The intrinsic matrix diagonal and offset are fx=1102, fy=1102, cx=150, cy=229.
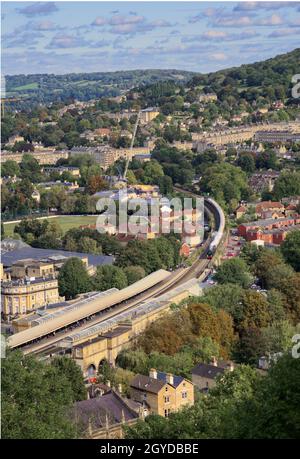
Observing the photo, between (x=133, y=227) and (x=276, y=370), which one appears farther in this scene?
(x=133, y=227)

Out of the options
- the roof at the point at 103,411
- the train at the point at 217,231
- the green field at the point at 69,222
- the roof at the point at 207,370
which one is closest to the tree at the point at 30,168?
the green field at the point at 69,222

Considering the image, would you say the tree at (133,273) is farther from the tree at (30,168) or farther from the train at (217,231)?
the tree at (30,168)

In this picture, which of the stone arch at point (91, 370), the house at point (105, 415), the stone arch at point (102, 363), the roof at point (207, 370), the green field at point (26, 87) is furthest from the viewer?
the green field at point (26, 87)

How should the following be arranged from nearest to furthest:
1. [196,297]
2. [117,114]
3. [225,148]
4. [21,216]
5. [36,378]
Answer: [36,378] < [196,297] < [21,216] < [225,148] < [117,114]

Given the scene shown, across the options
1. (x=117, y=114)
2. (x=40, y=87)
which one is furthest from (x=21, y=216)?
(x=40, y=87)
